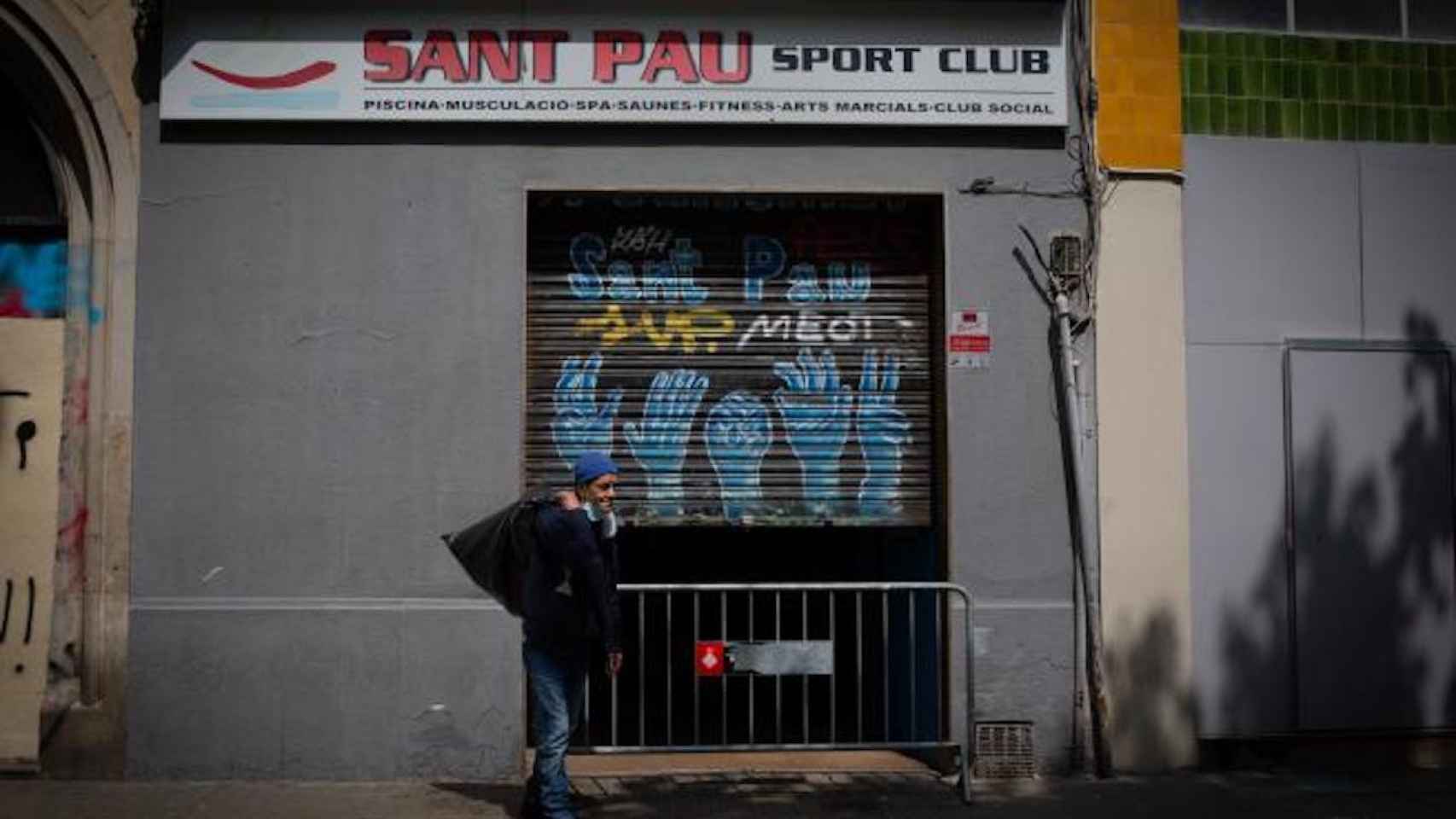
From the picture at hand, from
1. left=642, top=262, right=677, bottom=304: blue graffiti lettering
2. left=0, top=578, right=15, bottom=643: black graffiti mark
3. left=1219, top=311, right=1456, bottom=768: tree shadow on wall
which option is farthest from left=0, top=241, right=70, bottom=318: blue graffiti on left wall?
left=1219, top=311, right=1456, bottom=768: tree shadow on wall

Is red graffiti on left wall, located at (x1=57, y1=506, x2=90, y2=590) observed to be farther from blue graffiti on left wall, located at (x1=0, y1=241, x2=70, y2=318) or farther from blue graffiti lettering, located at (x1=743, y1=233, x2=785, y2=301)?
blue graffiti lettering, located at (x1=743, y1=233, x2=785, y2=301)

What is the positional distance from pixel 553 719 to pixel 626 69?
381 cm

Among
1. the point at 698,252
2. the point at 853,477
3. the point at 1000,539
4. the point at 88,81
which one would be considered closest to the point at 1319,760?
the point at 1000,539

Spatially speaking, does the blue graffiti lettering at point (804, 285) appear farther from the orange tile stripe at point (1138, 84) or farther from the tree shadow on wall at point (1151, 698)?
the tree shadow on wall at point (1151, 698)

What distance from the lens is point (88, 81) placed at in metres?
8.24

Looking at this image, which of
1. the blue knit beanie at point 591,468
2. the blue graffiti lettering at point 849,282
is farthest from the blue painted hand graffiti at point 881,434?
the blue knit beanie at point 591,468

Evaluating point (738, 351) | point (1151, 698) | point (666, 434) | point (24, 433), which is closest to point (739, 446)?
point (666, 434)

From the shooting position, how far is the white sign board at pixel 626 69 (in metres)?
8.30

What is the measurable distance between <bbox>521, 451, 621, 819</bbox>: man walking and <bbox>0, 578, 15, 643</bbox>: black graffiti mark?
326 cm

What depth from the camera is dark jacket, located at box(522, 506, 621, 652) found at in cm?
679

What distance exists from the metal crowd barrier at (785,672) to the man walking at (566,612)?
621mm

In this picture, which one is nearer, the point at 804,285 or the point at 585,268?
the point at 585,268

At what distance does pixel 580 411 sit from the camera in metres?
8.65

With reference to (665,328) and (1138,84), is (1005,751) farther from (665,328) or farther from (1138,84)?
(1138,84)
